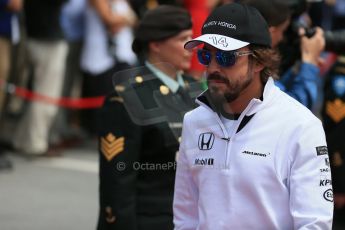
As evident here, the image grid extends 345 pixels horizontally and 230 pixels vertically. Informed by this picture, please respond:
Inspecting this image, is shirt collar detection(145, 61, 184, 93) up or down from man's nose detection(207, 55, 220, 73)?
up

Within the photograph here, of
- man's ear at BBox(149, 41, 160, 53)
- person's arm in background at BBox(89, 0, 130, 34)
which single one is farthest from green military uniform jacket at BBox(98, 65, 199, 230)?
person's arm in background at BBox(89, 0, 130, 34)

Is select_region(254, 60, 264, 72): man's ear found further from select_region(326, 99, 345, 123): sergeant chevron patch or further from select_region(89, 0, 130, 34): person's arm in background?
select_region(89, 0, 130, 34): person's arm in background

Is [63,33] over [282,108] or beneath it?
over

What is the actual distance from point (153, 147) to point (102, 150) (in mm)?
262

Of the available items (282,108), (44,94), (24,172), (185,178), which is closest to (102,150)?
(185,178)

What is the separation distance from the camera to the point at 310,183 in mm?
2891

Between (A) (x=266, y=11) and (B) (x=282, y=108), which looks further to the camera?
(A) (x=266, y=11)

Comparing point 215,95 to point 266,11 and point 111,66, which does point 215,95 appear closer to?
point 266,11

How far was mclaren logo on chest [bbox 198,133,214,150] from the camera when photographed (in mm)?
3168

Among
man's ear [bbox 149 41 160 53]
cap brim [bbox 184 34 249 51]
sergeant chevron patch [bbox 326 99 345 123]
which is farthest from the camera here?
sergeant chevron patch [bbox 326 99 345 123]

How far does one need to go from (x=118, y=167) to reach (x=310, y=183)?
138 cm

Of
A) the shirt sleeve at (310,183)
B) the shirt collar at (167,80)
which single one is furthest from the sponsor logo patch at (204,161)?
the shirt collar at (167,80)

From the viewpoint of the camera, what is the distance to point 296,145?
293 cm

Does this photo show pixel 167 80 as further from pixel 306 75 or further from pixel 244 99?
pixel 244 99
